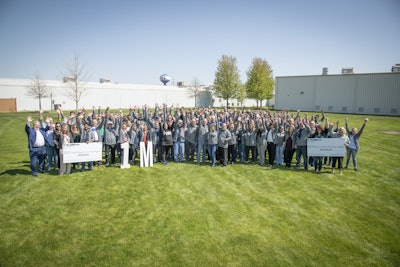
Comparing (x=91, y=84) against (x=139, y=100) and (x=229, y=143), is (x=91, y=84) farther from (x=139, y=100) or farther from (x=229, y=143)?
(x=229, y=143)

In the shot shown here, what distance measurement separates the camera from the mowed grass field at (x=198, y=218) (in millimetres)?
5223

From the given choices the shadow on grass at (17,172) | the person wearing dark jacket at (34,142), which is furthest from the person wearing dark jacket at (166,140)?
the shadow on grass at (17,172)

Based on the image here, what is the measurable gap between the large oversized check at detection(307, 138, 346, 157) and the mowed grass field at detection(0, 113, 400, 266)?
0.97 metres

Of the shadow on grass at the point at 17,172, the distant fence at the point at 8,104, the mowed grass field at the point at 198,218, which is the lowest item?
the mowed grass field at the point at 198,218

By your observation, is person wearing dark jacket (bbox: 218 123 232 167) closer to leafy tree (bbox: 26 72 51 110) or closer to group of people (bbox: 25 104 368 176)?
group of people (bbox: 25 104 368 176)

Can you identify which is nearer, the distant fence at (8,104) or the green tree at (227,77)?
the distant fence at (8,104)

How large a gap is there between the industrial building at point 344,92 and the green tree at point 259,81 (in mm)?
2221

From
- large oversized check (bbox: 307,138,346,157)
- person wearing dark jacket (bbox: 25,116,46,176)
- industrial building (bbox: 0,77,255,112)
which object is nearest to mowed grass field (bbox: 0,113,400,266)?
person wearing dark jacket (bbox: 25,116,46,176)

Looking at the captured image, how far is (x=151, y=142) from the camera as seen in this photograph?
11.4m

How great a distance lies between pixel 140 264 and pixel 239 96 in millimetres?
54227

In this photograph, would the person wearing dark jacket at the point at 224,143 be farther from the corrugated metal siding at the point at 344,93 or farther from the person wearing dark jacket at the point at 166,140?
the corrugated metal siding at the point at 344,93

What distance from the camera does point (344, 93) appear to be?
44250mm

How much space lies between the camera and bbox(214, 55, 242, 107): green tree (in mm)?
54594

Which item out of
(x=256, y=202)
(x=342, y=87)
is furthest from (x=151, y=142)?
(x=342, y=87)
